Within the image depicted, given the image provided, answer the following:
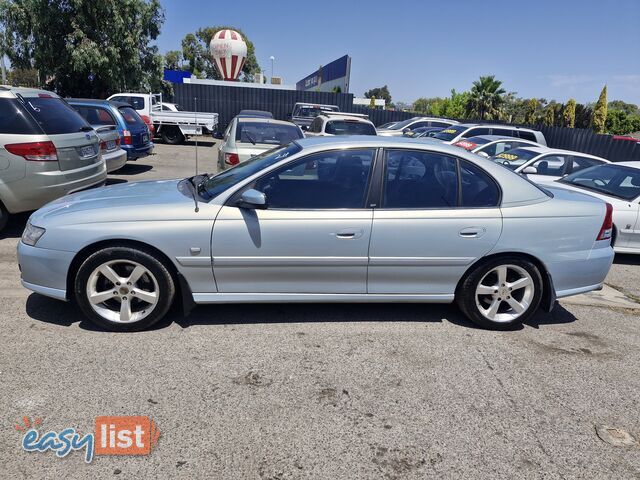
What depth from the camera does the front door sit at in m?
3.57

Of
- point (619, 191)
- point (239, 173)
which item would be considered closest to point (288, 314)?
point (239, 173)

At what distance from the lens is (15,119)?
18.0 feet

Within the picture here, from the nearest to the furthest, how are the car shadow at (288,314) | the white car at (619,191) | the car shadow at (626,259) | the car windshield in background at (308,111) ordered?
the car shadow at (288,314) → the white car at (619,191) → the car shadow at (626,259) → the car windshield in background at (308,111)

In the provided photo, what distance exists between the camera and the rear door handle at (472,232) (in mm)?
3760

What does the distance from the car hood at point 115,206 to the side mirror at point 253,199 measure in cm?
44

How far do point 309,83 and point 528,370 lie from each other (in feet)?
219

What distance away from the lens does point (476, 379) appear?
129 inches

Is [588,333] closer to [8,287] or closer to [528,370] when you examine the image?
[528,370]

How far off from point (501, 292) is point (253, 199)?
223 centimetres

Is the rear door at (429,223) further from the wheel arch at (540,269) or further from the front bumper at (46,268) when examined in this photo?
the front bumper at (46,268)

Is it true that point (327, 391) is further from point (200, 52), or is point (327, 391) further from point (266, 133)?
point (200, 52)

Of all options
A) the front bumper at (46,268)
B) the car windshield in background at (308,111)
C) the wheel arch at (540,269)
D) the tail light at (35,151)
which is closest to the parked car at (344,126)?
the tail light at (35,151)

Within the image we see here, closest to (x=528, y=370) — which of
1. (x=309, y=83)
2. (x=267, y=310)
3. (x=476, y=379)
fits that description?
(x=476, y=379)

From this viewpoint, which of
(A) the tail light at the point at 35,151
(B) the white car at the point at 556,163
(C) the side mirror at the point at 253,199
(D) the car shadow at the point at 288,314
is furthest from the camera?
(B) the white car at the point at 556,163
